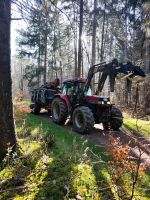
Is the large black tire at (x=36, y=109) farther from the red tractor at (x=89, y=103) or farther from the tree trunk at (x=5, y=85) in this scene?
the tree trunk at (x=5, y=85)

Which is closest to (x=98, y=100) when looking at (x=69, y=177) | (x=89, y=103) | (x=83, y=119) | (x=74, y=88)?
(x=89, y=103)

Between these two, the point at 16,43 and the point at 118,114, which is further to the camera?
the point at 16,43

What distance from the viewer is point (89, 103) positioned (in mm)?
11336

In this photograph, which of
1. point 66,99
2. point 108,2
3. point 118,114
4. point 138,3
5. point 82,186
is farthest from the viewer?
point 108,2

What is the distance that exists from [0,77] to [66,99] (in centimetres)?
663

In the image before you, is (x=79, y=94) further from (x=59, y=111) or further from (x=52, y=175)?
(x=52, y=175)

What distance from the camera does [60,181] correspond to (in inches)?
208

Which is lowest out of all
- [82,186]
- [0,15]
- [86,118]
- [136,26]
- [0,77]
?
[82,186]

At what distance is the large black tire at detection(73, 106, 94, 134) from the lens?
10.3 meters

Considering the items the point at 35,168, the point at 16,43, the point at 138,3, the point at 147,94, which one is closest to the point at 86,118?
the point at 35,168

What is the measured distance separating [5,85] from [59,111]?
6.88m

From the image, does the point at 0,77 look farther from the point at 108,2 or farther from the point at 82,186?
the point at 108,2

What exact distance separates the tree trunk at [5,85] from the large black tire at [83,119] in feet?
15.2

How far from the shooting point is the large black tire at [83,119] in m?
10.3
